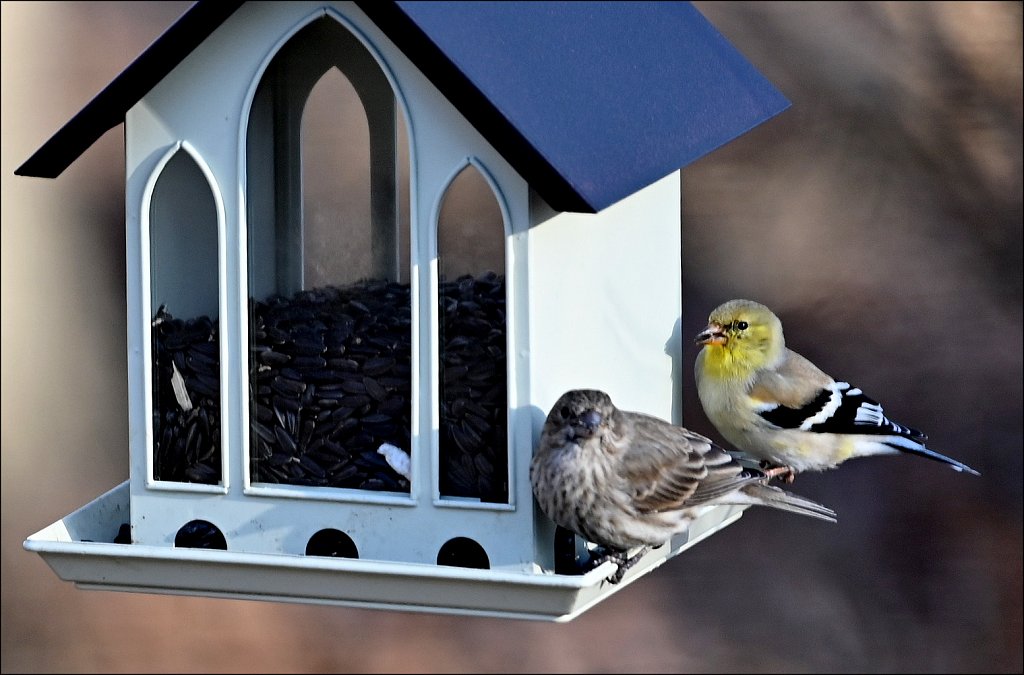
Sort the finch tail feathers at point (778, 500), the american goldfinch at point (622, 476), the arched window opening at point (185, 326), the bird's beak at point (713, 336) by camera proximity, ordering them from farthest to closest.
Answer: the bird's beak at point (713, 336), the finch tail feathers at point (778, 500), the arched window opening at point (185, 326), the american goldfinch at point (622, 476)

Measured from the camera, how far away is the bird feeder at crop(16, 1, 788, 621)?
12.8ft

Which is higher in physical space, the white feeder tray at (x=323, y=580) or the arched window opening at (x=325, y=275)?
the arched window opening at (x=325, y=275)

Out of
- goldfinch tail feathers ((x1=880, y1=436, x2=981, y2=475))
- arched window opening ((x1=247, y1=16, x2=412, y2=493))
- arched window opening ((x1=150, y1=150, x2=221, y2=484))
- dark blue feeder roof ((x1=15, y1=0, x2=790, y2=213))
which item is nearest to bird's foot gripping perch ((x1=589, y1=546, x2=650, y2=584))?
arched window opening ((x1=247, y1=16, x2=412, y2=493))

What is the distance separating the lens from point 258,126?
164 inches

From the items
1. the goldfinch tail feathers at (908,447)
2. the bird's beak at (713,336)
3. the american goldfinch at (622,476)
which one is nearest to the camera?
the american goldfinch at (622,476)

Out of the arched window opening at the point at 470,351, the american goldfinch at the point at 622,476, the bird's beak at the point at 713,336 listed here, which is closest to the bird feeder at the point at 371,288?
the arched window opening at the point at 470,351

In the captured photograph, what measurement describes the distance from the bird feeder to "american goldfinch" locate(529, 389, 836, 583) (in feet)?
0.38

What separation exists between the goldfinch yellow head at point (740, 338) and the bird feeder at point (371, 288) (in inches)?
24.6

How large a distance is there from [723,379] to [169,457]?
1.72 meters

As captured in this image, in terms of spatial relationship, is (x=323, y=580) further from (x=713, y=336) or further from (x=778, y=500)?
(x=713, y=336)

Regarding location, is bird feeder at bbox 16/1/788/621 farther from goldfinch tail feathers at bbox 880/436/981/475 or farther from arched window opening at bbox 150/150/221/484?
goldfinch tail feathers at bbox 880/436/981/475

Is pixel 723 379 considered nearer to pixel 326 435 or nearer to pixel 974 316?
pixel 326 435

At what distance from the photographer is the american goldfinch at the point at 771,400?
4.96 metres

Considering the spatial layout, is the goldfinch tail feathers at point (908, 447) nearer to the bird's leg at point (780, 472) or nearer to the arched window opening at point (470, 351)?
the bird's leg at point (780, 472)
